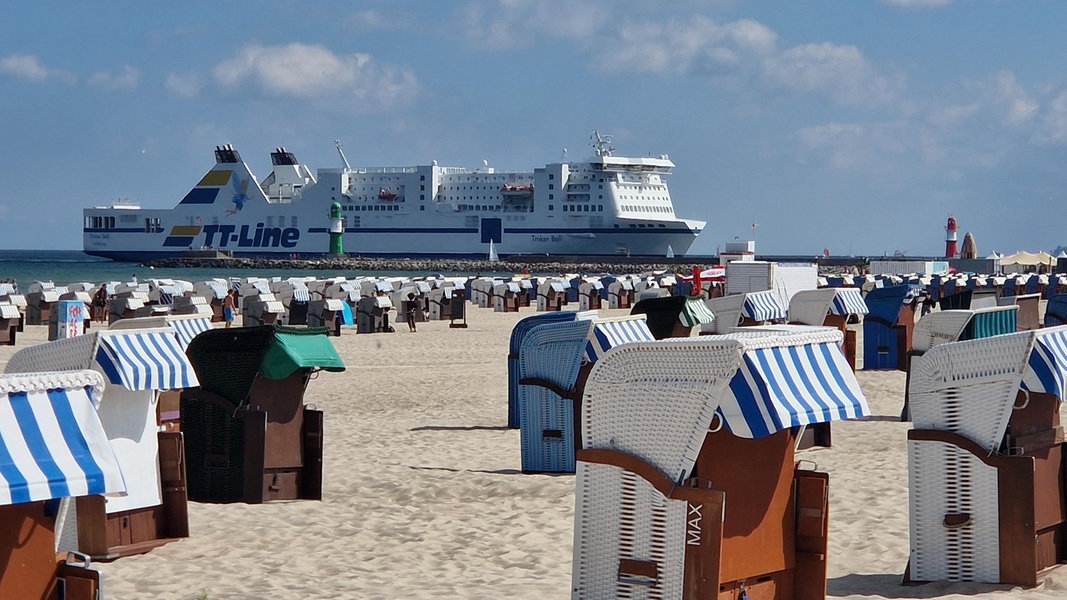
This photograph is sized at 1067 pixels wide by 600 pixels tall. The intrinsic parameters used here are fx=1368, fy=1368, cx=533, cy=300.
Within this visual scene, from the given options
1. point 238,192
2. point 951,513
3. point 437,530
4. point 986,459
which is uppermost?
point 238,192

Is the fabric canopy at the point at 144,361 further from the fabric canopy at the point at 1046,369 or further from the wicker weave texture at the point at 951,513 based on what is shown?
the fabric canopy at the point at 1046,369

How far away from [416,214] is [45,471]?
81.1 m

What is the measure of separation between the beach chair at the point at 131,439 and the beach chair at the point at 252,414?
0.93 metres

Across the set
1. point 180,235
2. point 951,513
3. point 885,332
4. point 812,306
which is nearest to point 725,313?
point 812,306

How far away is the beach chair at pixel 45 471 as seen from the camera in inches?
130

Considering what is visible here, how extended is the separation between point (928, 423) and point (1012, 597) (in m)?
0.71

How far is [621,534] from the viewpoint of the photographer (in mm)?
4375

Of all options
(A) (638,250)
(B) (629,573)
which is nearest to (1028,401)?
(B) (629,573)

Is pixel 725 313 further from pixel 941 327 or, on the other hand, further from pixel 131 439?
pixel 131 439

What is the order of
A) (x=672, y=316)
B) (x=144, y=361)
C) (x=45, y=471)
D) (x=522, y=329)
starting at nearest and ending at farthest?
(x=45, y=471) < (x=144, y=361) < (x=522, y=329) < (x=672, y=316)

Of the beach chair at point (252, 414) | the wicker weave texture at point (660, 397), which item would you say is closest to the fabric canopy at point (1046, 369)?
the wicker weave texture at point (660, 397)

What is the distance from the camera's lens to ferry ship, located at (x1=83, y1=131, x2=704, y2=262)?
7994 centimetres

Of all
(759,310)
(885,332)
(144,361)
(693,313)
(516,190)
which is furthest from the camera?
(516,190)

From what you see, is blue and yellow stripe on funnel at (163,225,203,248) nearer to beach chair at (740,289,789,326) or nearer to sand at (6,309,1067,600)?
beach chair at (740,289,789,326)
